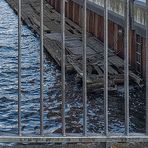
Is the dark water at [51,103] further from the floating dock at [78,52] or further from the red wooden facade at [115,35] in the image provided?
the red wooden facade at [115,35]

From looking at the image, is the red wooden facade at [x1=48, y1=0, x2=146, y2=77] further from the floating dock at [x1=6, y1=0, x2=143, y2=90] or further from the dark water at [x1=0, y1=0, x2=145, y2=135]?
the dark water at [x1=0, y1=0, x2=145, y2=135]

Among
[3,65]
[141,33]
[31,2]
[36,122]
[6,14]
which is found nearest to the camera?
[36,122]

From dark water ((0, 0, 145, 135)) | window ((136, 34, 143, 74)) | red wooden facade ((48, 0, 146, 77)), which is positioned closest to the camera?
dark water ((0, 0, 145, 135))

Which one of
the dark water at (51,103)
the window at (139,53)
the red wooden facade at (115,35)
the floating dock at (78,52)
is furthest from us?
the red wooden facade at (115,35)

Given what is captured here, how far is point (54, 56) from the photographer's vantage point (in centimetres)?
2928

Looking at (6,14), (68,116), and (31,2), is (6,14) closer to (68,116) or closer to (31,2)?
(31,2)

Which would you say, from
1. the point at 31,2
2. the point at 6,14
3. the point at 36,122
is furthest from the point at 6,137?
the point at 31,2

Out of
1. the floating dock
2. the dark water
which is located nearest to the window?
the floating dock

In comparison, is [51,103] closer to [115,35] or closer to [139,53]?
[139,53]

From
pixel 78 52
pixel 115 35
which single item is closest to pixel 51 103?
pixel 115 35

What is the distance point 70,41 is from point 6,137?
91.9ft

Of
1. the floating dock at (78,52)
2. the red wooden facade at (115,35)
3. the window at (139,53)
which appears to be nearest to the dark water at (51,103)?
the floating dock at (78,52)

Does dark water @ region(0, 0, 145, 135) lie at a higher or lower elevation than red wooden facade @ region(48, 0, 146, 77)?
lower

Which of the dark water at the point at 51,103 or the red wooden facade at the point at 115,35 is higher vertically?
the red wooden facade at the point at 115,35
